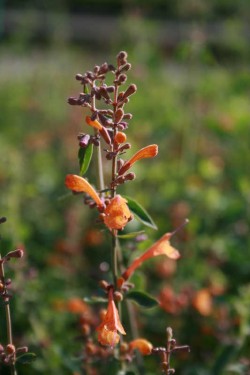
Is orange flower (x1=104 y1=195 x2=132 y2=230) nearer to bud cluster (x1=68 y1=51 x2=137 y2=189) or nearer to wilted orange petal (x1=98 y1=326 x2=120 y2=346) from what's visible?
bud cluster (x1=68 y1=51 x2=137 y2=189)

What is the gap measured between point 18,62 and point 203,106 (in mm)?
5522

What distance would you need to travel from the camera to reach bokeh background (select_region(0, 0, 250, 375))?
2.91 metres

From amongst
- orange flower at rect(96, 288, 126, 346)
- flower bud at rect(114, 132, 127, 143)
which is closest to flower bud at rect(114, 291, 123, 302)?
orange flower at rect(96, 288, 126, 346)

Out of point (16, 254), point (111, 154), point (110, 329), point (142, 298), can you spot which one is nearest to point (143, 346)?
point (142, 298)

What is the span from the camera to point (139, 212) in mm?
1870

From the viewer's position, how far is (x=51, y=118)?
24.2 ft

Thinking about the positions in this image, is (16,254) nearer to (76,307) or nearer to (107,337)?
(107,337)

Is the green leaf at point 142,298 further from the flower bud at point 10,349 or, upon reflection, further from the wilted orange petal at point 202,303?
the wilted orange petal at point 202,303

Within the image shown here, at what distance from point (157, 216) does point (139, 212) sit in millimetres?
2440

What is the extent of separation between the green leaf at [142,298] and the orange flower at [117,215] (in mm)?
345

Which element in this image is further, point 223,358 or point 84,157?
point 223,358

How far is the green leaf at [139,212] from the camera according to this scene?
6.09 ft

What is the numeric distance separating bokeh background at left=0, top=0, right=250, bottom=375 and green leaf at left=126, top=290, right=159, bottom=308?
7.7 inches

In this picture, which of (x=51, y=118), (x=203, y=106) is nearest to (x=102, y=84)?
(x=203, y=106)
